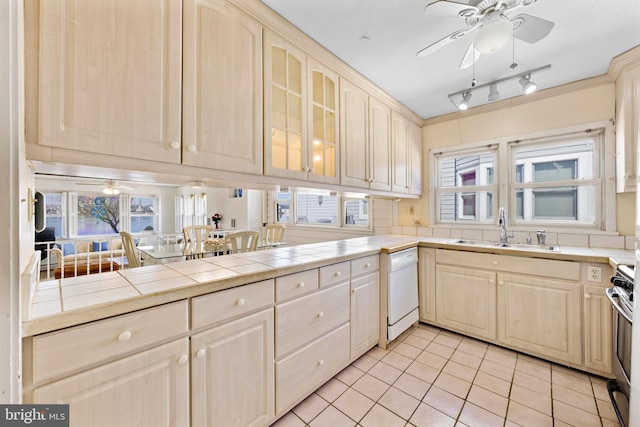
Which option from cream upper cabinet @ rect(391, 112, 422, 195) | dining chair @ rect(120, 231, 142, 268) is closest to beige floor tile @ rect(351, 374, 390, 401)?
cream upper cabinet @ rect(391, 112, 422, 195)

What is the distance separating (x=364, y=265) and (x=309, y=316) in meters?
0.69

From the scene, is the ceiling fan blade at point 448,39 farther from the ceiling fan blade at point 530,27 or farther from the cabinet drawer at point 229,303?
the cabinet drawer at point 229,303

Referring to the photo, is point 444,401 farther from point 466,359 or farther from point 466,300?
point 466,300

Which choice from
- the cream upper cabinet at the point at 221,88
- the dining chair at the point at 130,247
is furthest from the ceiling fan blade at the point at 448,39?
the dining chair at the point at 130,247

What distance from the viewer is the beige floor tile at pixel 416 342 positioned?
7.83ft

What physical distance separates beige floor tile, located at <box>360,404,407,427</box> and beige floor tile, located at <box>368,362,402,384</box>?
30 cm

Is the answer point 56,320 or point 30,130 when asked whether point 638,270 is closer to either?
point 56,320

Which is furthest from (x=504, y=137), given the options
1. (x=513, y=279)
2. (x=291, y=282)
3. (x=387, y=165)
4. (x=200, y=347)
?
(x=200, y=347)

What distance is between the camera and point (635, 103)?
200 centimetres

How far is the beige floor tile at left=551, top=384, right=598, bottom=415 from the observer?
5.41 feet

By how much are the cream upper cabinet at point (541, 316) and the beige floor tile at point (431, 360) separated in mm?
635

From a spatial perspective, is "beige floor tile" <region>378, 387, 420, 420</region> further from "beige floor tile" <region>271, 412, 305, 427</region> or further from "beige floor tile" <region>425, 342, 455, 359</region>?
"beige floor tile" <region>425, 342, 455, 359</region>

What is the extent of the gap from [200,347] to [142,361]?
0.72ft

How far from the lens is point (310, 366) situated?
168 centimetres
